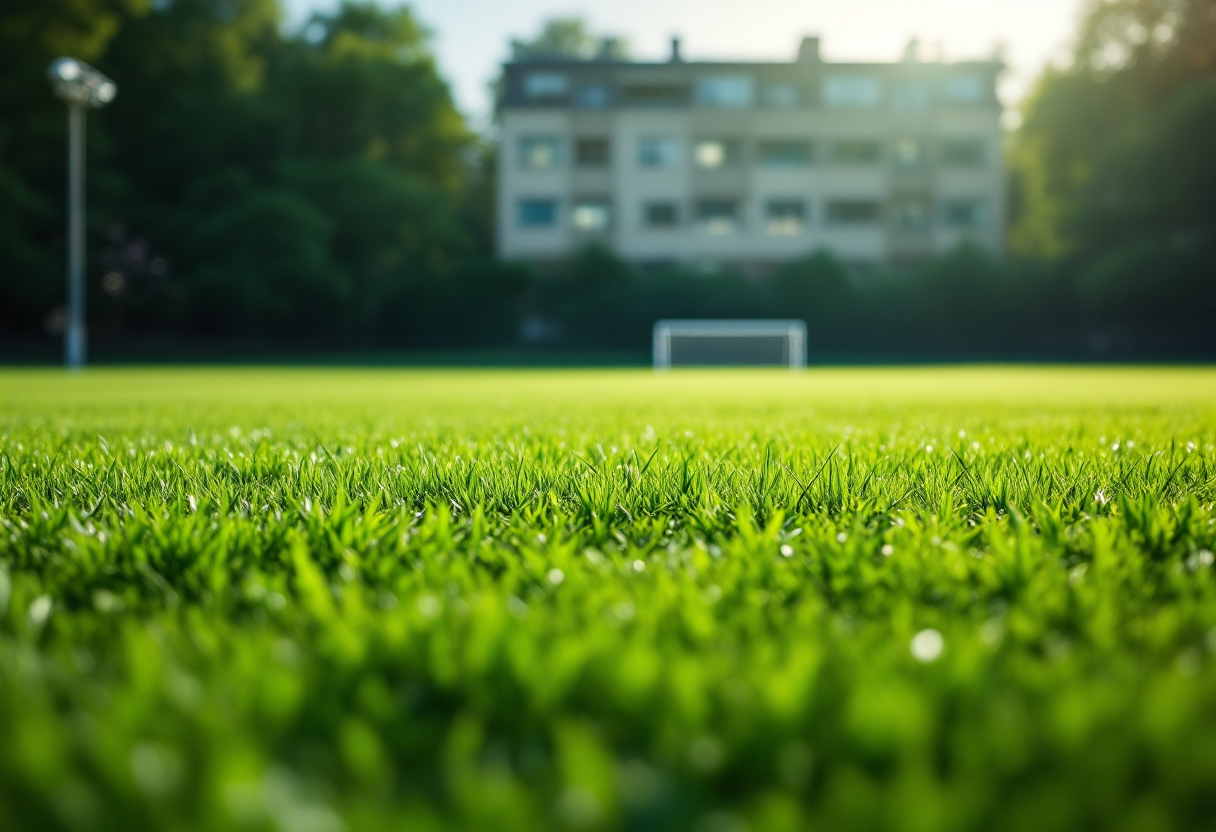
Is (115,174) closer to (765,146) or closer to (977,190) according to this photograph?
(765,146)

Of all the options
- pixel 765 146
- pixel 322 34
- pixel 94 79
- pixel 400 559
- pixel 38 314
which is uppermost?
pixel 322 34

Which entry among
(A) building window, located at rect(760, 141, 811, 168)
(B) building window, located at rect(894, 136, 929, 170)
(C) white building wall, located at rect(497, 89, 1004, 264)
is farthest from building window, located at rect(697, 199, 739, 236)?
(B) building window, located at rect(894, 136, 929, 170)

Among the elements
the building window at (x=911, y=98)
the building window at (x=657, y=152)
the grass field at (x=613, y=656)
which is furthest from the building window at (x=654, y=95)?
the grass field at (x=613, y=656)

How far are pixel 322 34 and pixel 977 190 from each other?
37.2 metres

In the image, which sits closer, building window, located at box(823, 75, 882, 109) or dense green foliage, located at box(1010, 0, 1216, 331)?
dense green foliage, located at box(1010, 0, 1216, 331)

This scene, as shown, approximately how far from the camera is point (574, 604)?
5.39 feet

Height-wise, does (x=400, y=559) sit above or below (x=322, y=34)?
below

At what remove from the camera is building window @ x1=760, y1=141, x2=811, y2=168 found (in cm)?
4519

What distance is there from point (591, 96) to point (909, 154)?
16.4m

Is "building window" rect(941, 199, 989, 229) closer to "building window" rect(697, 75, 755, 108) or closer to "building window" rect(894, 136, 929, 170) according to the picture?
"building window" rect(894, 136, 929, 170)

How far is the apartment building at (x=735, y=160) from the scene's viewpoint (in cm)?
4488

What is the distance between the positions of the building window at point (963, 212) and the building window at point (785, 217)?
731 cm

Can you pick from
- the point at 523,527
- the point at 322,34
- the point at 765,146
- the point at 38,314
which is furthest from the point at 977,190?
the point at 523,527

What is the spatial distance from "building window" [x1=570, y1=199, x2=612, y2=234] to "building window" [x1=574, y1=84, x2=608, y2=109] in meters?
4.74
